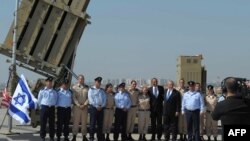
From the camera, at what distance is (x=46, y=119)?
12281 millimetres

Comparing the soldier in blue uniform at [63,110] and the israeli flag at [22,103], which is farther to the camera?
the israeli flag at [22,103]

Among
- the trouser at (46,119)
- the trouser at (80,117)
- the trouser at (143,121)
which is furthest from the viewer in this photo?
the trouser at (143,121)

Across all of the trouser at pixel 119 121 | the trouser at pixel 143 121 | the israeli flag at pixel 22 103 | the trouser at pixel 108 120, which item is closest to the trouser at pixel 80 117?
the trouser at pixel 108 120

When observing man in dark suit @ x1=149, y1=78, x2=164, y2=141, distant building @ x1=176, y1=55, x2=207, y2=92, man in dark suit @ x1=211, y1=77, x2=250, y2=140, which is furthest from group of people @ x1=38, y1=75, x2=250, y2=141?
man in dark suit @ x1=211, y1=77, x2=250, y2=140

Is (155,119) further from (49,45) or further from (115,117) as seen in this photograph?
(49,45)

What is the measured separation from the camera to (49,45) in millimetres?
13945

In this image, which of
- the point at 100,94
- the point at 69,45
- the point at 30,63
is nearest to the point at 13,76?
the point at 30,63

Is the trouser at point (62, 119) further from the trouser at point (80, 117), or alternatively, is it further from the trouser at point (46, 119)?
the trouser at point (80, 117)

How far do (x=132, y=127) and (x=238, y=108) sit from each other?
885cm

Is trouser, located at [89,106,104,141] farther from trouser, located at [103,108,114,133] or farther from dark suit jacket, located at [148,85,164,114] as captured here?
dark suit jacket, located at [148,85,164,114]

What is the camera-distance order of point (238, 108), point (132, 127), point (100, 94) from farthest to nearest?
point (132, 127) < point (100, 94) < point (238, 108)

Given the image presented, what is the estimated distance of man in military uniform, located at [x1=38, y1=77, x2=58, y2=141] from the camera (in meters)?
12.2

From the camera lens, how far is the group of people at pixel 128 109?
12.2m

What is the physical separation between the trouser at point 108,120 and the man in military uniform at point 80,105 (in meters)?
0.57
